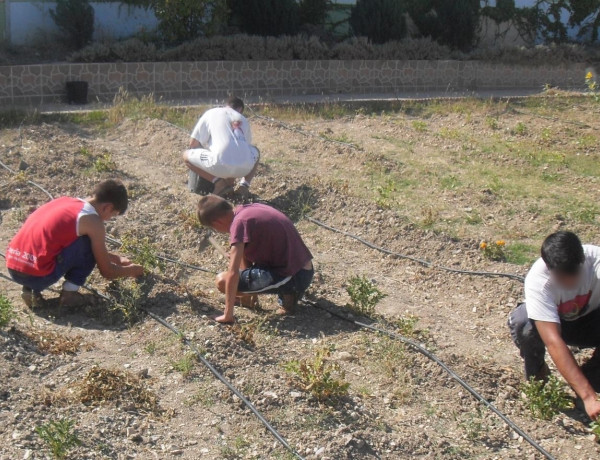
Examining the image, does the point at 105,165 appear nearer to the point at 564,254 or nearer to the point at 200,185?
the point at 200,185

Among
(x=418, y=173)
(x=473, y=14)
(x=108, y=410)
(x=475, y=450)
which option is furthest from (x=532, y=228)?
(x=473, y=14)

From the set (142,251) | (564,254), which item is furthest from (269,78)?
(564,254)

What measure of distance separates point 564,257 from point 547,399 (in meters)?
0.89

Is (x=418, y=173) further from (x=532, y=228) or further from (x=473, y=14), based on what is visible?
(x=473, y=14)

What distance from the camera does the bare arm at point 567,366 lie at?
173 inches

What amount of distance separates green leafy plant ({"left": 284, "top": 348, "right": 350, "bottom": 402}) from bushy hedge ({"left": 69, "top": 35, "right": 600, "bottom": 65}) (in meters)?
10.6

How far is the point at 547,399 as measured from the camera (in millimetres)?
4914

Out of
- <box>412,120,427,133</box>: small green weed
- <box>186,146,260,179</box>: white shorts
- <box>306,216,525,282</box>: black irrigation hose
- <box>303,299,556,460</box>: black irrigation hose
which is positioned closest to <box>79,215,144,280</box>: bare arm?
<box>303,299,556,460</box>: black irrigation hose

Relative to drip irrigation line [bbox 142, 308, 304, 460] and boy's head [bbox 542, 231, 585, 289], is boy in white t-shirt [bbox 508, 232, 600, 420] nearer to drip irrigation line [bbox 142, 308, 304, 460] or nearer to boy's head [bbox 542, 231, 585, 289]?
boy's head [bbox 542, 231, 585, 289]

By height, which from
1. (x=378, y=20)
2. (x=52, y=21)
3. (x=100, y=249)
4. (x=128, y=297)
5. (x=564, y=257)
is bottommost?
(x=128, y=297)

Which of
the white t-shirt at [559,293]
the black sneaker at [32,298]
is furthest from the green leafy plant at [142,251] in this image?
the white t-shirt at [559,293]

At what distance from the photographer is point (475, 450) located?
15.1 ft

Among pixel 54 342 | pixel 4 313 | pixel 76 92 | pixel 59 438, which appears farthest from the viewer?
pixel 76 92

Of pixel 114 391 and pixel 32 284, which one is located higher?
pixel 32 284
